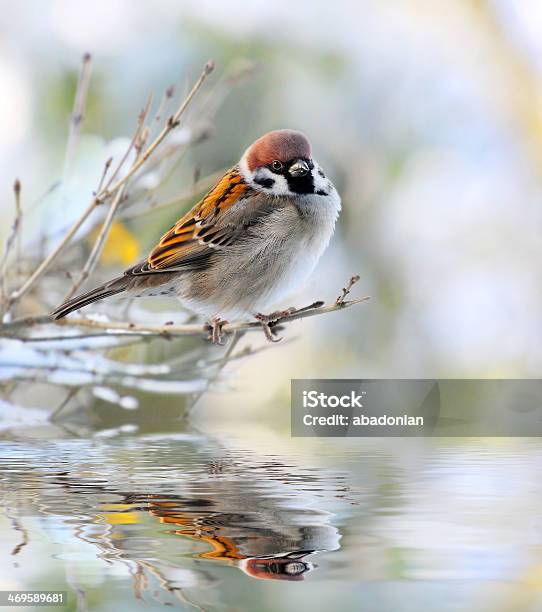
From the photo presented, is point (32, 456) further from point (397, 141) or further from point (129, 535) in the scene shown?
point (397, 141)

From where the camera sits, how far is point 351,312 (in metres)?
4.01

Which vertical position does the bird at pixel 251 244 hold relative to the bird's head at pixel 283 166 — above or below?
below

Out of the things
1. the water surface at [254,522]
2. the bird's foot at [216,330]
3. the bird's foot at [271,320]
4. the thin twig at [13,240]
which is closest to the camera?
the water surface at [254,522]

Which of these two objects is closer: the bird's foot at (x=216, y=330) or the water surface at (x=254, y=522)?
the water surface at (x=254, y=522)

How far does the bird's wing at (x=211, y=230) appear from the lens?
10.3 ft

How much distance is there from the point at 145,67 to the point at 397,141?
3.55 ft

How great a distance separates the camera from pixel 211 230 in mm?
3193

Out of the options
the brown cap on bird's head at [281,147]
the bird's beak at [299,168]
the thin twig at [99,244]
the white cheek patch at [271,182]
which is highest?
the brown cap on bird's head at [281,147]

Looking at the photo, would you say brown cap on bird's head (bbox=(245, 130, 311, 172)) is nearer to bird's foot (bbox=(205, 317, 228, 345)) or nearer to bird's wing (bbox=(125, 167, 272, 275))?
bird's wing (bbox=(125, 167, 272, 275))

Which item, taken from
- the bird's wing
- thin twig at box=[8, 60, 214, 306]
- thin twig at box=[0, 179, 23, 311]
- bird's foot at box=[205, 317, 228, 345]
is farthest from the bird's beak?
thin twig at box=[0, 179, 23, 311]

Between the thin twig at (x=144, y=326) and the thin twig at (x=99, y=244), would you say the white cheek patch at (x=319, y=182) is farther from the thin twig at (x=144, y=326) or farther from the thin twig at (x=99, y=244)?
the thin twig at (x=99, y=244)

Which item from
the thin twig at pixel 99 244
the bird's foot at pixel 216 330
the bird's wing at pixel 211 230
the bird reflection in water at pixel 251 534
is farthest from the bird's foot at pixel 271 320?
the bird reflection in water at pixel 251 534

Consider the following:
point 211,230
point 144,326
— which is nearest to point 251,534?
point 144,326

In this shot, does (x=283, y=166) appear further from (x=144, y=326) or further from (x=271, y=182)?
A: (x=144, y=326)
